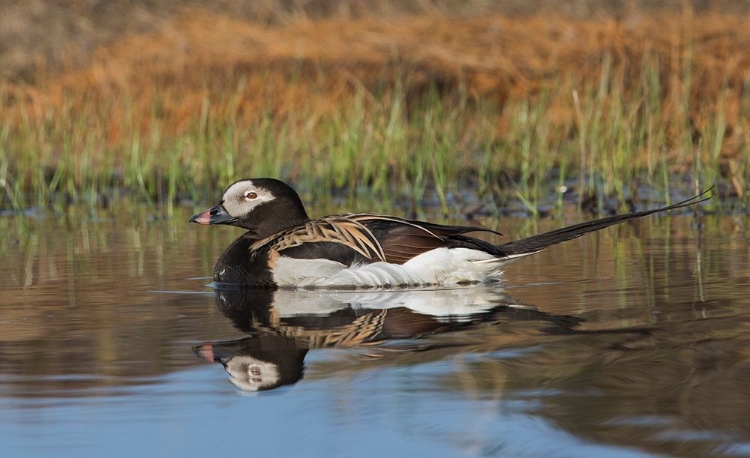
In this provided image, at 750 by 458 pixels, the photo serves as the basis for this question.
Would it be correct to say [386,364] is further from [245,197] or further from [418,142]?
[418,142]

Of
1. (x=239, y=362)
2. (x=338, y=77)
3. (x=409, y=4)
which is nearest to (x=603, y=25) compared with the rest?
(x=338, y=77)

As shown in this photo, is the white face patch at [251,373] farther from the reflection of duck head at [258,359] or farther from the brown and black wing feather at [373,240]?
the brown and black wing feather at [373,240]

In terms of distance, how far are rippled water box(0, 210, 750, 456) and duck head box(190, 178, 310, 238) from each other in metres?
0.45

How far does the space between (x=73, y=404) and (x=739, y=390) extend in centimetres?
180

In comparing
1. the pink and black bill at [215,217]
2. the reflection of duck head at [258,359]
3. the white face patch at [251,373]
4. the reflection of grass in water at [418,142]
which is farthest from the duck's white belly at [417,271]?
the reflection of grass in water at [418,142]

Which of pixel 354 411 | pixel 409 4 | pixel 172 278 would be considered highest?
pixel 409 4

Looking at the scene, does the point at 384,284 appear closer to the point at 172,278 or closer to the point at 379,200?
the point at 172,278

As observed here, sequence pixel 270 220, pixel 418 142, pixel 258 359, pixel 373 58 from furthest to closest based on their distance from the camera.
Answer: pixel 373 58 < pixel 418 142 < pixel 270 220 < pixel 258 359

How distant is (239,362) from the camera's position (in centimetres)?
432

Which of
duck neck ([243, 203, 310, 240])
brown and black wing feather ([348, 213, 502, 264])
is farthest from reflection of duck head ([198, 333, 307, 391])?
duck neck ([243, 203, 310, 240])

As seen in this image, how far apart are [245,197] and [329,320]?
7.49 feet

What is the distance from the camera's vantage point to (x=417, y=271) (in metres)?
6.50

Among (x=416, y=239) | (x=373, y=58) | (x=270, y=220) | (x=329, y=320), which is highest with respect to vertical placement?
(x=373, y=58)

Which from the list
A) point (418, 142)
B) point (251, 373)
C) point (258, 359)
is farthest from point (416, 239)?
point (418, 142)
